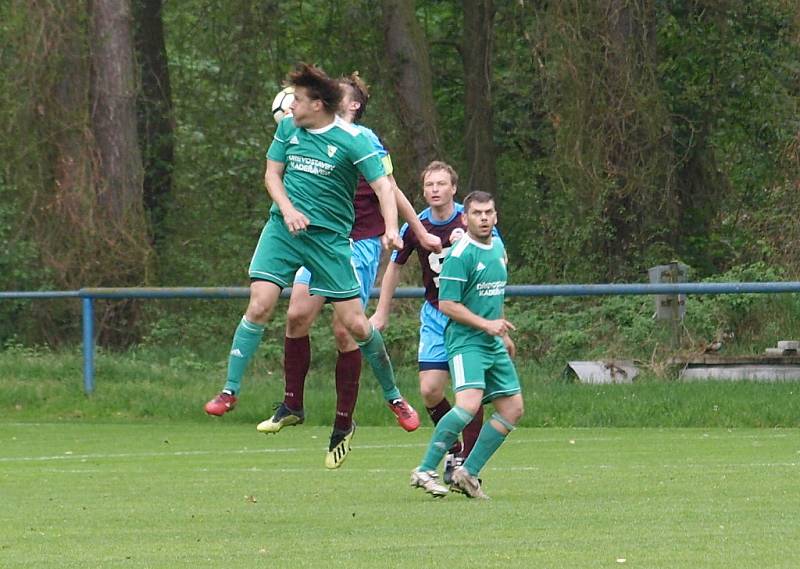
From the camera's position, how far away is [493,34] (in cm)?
2838

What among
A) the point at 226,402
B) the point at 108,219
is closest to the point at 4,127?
the point at 108,219

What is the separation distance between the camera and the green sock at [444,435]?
10.4m

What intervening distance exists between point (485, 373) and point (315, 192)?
4.78 ft

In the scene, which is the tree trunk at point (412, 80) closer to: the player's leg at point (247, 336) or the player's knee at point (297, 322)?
the player's knee at point (297, 322)

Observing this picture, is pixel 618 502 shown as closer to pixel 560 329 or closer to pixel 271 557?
pixel 271 557

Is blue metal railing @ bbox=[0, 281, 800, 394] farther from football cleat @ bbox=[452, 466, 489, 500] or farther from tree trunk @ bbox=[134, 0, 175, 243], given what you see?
tree trunk @ bbox=[134, 0, 175, 243]

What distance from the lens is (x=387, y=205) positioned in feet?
34.9

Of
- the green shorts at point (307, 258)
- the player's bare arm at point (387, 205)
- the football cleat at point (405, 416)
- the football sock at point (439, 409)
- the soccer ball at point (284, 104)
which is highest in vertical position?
the soccer ball at point (284, 104)

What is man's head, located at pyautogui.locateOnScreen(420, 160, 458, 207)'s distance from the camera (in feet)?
38.0

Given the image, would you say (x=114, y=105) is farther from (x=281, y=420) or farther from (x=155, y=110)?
(x=281, y=420)

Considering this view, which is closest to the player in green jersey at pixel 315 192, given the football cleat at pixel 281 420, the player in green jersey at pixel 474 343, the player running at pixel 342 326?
the player running at pixel 342 326

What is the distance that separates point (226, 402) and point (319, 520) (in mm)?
1722

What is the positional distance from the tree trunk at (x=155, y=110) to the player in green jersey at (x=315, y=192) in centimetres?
1694

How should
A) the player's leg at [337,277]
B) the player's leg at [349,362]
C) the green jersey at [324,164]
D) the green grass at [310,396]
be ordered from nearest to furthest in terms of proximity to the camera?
the green jersey at [324,164] < the player's leg at [337,277] < the player's leg at [349,362] < the green grass at [310,396]
